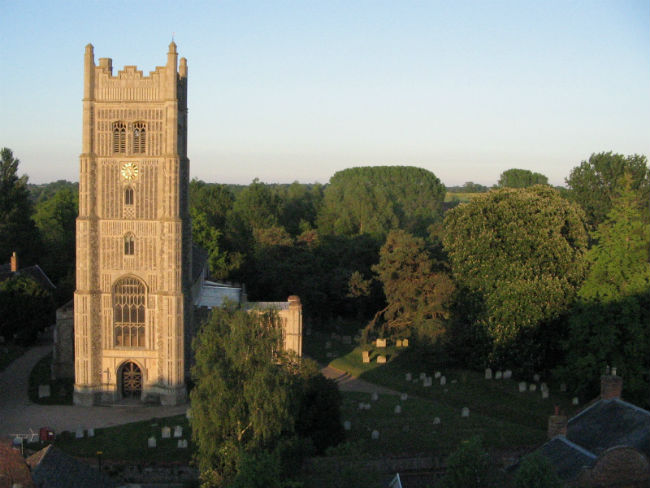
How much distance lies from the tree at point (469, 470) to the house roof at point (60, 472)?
31.6 ft

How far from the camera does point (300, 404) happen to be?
25484mm

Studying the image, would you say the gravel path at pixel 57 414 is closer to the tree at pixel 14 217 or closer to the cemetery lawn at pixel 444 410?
the cemetery lawn at pixel 444 410

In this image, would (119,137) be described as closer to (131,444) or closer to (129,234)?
(129,234)

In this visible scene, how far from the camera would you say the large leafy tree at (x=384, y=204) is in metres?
78.2

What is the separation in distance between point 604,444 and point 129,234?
22196 mm

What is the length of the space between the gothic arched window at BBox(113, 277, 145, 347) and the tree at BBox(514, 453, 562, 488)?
2130cm

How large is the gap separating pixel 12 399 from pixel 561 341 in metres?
26.6

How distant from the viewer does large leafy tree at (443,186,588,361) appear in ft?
118

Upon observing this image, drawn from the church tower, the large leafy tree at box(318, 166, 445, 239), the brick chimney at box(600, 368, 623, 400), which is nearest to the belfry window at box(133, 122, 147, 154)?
the church tower

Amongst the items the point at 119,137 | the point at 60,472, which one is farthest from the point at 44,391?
the point at 60,472

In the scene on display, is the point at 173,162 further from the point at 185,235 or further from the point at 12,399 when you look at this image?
the point at 12,399

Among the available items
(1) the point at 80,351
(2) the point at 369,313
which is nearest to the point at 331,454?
(1) the point at 80,351

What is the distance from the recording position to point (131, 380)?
112ft

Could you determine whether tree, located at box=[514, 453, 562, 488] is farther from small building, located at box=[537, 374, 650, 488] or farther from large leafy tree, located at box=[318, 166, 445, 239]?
large leafy tree, located at box=[318, 166, 445, 239]
